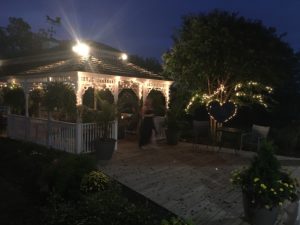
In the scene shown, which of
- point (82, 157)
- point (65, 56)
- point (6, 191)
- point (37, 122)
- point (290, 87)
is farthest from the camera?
point (290, 87)

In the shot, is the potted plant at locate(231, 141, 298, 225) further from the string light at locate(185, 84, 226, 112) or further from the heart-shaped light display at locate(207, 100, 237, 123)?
the string light at locate(185, 84, 226, 112)

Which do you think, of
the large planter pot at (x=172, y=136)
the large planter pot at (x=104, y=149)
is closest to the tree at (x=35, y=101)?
the large planter pot at (x=104, y=149)

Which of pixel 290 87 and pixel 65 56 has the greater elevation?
pixel 65 56

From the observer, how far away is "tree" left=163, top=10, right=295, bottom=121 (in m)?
11.8

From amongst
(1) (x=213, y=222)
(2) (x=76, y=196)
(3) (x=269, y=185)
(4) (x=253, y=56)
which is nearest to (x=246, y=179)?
(3) (x=269, y=185)

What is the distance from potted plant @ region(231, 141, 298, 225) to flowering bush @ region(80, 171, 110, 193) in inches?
105

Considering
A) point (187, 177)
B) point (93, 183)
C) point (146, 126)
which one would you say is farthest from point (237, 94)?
point (93, 183)

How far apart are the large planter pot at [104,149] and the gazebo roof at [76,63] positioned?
2.35 metres

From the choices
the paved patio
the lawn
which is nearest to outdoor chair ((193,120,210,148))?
the paved patio

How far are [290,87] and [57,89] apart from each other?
47.9ft

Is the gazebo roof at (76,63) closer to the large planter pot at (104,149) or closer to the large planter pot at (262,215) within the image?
the large planter pot at (104,149)

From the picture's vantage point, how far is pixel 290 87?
1891 centimetres

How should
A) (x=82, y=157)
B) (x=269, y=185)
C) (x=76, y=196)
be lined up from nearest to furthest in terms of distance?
(x=269, y=185) → (x=76, y=196) → (x=82, y=157)

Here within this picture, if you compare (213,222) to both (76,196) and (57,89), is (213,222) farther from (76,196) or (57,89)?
(57,89)
